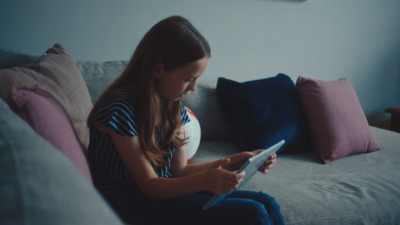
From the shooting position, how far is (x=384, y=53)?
2.63 m

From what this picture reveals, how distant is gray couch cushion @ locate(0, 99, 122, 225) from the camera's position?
268mm

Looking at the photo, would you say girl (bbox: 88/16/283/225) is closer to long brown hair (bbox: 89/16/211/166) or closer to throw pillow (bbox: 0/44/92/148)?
long brown hair (bbox: 89/16/211/166)

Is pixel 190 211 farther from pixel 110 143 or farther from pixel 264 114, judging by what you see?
pixel 264 114

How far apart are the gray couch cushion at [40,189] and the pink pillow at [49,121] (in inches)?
18.5

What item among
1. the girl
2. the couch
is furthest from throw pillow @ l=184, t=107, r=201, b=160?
the girl

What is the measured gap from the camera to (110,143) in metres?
0.99

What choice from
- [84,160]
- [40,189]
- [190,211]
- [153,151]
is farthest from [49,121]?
[40,189]

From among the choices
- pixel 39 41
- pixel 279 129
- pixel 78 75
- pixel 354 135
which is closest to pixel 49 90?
pixel 78 75

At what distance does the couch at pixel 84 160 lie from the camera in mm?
287

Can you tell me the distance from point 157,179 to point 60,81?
48 cm

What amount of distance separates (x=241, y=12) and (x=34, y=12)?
1.14 m

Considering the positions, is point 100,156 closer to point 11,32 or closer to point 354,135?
point 11,32

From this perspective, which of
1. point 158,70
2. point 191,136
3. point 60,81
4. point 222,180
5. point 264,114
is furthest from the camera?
point 264,114

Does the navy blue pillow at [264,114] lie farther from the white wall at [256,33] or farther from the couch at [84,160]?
the white wall at [256,33]
